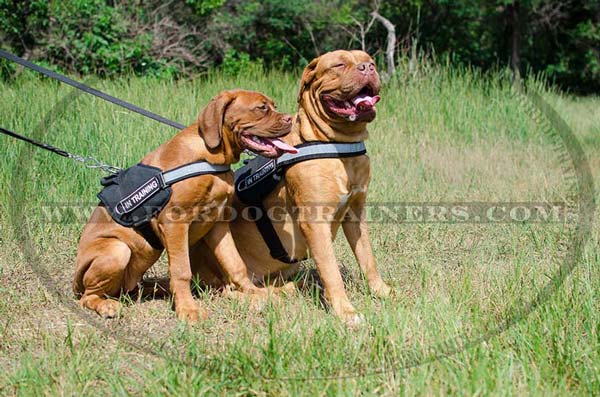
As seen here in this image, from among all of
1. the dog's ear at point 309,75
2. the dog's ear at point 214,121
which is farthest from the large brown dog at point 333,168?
the dog's ear at point 214,121

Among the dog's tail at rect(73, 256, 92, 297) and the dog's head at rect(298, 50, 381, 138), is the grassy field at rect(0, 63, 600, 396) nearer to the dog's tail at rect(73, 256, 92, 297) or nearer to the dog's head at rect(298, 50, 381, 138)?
the dog's tail at rect(73, 256, 92, 297)

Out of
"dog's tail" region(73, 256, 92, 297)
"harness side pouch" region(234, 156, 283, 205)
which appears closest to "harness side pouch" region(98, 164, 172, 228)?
"dog's tail" region(73, 256, 92, 297)

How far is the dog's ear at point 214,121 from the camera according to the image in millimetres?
3676

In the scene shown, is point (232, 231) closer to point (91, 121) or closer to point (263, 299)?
point (263, 299)

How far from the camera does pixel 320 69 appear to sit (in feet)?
12.5

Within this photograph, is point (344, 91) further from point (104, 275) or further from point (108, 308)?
point (108, 308)

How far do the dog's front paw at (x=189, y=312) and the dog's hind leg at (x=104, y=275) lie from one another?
1.28ft

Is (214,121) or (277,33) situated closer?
(214,121)

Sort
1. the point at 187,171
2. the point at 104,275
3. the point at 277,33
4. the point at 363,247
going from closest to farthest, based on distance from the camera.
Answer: the point at 187,171, the point at 104,275, the point at 363,247, the point at 277,33

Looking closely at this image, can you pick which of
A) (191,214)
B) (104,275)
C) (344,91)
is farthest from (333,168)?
(104,275)

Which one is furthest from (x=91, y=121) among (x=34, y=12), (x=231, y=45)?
(x=231, y=45)

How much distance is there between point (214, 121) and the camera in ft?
12.1

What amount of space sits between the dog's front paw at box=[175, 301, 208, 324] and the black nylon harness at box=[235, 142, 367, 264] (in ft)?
2.07

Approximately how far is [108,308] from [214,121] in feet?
4.07
